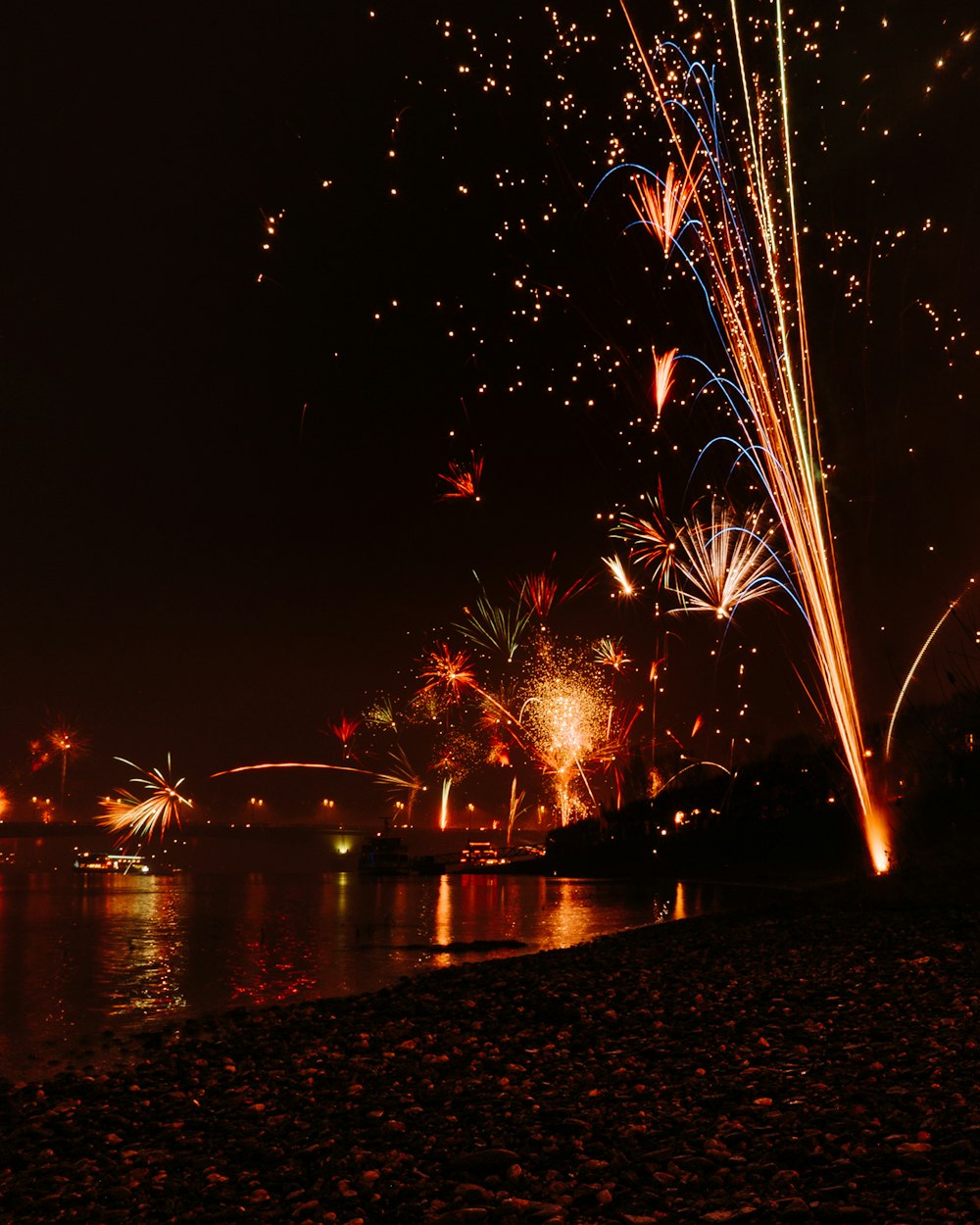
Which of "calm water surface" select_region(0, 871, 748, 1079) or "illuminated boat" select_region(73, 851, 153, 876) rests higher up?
"calm water surface" select_region(0, 871, 748, 1079)

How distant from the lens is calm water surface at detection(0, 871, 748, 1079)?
76.4ft

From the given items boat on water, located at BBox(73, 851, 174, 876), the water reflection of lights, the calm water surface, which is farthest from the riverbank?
boat on water, located at BBox(73, 851, 174, 876)

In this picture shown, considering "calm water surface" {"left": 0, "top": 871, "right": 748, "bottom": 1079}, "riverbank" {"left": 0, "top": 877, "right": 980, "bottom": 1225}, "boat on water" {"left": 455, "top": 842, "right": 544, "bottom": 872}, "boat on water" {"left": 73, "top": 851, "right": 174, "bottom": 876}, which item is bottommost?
"boat on water" {"left": 73, "top": 851, "right": 174, "bottom": 876}

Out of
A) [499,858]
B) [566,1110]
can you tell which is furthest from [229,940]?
[499,858]

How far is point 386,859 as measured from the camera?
11819cm

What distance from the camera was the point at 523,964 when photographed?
2281 cm

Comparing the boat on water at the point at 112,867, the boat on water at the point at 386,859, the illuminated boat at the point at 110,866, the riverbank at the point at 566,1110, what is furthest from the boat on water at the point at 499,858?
the riverbank at the point at 566,1110

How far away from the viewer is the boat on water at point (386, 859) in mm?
115938

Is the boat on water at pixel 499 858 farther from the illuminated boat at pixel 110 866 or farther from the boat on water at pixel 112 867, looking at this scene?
the illuminated boat at pixel 110 866

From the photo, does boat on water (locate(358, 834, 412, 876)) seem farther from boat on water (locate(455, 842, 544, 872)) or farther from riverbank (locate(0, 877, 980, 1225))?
riverbank (locate(0, 877, 980, 1225))

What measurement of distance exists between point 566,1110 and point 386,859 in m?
112

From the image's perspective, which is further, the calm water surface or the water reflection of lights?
→ the water reflection of lights

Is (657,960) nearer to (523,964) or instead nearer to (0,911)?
(523,964)

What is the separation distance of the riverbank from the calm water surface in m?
6.52
